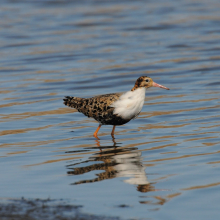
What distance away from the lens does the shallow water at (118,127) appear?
6.71 meters

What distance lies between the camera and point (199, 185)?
6.94 meters

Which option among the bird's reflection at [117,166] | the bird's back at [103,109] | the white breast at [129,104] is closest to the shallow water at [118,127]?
the bird's reflection at [117,166]

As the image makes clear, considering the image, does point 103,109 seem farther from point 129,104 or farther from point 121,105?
point 129,104

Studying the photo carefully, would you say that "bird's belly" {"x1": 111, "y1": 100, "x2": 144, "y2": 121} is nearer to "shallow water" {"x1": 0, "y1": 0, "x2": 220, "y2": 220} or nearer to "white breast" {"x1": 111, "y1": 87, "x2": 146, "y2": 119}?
"white breast" {"x1": 111, "y1": 87, "x2": 146, "y2": 119}

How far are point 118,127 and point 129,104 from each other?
1.32 m

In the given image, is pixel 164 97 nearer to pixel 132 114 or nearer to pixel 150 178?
pixel 132 114

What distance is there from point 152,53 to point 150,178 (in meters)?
13.5

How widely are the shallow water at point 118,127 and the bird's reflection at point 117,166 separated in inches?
0.7

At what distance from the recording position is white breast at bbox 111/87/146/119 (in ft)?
32.7

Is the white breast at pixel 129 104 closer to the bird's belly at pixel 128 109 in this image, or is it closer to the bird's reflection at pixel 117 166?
the bird's belly at pixel 128 109

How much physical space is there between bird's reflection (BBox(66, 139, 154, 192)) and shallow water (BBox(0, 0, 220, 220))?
0.05ft

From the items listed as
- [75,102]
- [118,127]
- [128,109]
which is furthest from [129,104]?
[75,102]

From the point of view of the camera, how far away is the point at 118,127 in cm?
1117

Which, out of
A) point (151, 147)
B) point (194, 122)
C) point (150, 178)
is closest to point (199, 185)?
point (150, 178)
